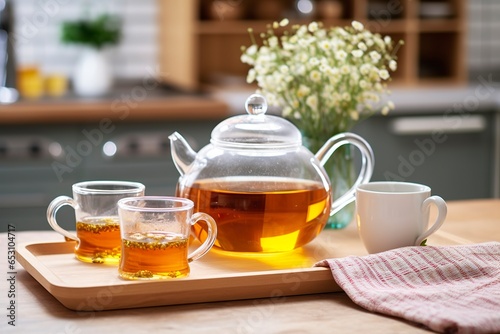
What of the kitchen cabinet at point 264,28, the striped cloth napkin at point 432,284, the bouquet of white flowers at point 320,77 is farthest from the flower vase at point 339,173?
the kitchen cabinet at point 264,28

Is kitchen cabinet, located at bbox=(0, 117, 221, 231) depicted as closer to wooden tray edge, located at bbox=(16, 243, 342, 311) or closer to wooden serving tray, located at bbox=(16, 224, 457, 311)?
wooden serving tray, located at bbox=(16, 224, 457, 311)

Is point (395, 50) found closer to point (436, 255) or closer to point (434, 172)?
point (434, 172)

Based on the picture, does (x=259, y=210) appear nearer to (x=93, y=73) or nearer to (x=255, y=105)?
(x=255, y=105)

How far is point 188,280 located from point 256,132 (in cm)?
32

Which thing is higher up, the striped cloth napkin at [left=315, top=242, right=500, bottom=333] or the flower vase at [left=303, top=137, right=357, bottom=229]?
the flower vase at [left=303, top=137, right=357, bottom=229]

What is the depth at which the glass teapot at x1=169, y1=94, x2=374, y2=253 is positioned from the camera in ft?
4.58

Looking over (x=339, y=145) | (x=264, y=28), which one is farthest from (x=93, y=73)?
(x=339, y=145)

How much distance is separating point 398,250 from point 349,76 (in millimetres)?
426

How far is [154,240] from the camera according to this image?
122 cm

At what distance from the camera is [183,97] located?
3.43 metres

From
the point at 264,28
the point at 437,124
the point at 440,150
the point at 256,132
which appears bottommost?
the point at 440,150

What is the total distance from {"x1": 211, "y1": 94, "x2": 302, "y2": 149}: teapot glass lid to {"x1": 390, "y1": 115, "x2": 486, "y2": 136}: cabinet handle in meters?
2.09

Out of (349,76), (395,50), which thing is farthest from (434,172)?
(349,76)

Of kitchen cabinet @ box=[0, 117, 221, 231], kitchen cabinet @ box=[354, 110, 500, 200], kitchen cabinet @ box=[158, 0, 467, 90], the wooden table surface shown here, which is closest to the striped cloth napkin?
the wooden table surface
